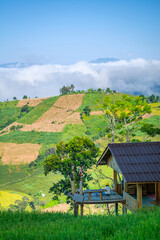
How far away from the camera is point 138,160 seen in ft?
49.2

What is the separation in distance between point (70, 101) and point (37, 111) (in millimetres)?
12498

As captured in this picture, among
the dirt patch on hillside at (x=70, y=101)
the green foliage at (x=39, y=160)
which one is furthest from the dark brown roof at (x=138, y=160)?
the dirt patch on hillside at (x=70, y=101)

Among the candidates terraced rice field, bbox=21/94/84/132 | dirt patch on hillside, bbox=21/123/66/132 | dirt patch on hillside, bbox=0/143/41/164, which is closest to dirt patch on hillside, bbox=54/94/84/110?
terraced rice field, bbox=21/94/84/132

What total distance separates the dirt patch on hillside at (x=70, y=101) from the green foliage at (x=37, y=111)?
3.19m

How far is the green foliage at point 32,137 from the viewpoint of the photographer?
7150 centimetres

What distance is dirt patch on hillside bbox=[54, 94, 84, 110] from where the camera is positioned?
305 ft

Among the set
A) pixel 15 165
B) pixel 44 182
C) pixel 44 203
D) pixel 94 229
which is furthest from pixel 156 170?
pixel 15 165

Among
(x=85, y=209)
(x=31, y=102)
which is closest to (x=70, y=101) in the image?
(x=31, y=102)

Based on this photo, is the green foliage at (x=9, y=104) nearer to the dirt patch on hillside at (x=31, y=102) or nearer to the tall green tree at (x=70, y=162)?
the dirt patch on hillside at (x=31, y=102)

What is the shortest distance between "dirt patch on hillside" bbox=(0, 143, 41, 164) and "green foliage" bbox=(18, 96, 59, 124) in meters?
20.0

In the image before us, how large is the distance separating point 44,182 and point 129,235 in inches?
1651

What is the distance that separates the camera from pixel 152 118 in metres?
68.7

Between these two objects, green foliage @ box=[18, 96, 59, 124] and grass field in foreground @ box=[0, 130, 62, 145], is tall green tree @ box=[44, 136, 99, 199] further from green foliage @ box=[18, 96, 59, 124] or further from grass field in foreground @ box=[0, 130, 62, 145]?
green foliage @ box=[18, 96, 59, 124]

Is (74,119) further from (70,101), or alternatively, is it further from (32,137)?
(70,101)
